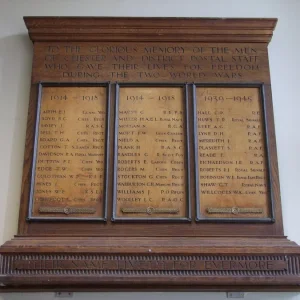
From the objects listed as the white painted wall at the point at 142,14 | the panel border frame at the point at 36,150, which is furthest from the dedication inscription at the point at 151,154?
the white painted wall at the point at 142,14

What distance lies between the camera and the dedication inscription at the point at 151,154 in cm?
286

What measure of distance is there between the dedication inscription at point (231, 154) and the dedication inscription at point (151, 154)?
13cm

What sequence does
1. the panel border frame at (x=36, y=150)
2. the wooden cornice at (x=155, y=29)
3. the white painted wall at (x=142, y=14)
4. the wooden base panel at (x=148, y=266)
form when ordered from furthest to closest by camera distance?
1. the wooden cornice at (x=155, y=29)
2. the white painted wall at (x=142, y=14)
3. the panel border frame at (x=36, y=150)
4. the wooden base panel at (x=148, y=266)

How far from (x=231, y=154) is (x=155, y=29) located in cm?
106

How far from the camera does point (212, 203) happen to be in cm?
287

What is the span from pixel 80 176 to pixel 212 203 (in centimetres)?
88

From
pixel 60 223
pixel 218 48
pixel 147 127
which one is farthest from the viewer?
pixel 218 48

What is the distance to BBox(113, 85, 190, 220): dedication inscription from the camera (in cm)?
286

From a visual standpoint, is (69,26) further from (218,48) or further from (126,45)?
(218,48)

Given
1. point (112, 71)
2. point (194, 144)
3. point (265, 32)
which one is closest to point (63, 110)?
point (112, 71)

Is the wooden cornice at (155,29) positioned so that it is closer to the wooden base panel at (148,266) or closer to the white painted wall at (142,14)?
the white painted wall at (142,14)

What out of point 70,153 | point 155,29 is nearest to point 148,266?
point 70,153

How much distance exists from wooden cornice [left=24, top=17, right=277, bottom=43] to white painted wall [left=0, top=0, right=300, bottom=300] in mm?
196

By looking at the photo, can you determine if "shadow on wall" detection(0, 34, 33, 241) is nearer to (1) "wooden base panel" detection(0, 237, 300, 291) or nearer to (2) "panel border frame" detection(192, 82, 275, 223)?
(1) "wooden base panel" detection(0, 237, 300, 291)
